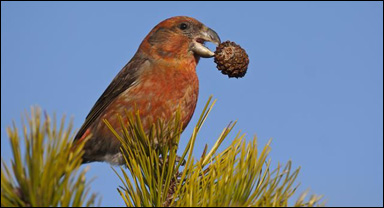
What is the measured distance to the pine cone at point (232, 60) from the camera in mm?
3170

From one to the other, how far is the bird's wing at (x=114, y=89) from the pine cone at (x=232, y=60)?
113 centimetres

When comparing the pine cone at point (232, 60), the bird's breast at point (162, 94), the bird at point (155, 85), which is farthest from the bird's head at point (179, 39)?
the pine cone at point (232, 60)

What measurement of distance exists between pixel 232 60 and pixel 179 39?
1298 millimetres

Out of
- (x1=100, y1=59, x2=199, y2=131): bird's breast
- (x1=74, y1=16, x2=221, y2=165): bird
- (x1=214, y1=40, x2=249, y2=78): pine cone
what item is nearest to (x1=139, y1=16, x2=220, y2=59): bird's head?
(x1=74, y1=16, x2=221, y2=165): bird

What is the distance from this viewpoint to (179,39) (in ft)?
14.4

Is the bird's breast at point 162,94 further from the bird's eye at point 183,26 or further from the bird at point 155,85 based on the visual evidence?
the bird's eye at point 183,26

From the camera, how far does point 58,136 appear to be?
1678 millimetres

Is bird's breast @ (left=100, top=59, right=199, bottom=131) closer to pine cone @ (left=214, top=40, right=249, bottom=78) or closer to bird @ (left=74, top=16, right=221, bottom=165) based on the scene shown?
bird @ (left=74, top=16, right=221, bottom=165)

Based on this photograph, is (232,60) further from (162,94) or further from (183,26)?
(183,26)

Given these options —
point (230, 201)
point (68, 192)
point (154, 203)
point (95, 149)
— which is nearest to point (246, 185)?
point (230, 201)

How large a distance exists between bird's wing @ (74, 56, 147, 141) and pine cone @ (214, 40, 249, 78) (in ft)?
3.69

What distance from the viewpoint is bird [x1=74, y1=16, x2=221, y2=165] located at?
152 inches

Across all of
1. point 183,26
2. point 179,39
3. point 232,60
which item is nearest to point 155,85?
point 179,39

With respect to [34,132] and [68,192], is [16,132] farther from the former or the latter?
[68,192]
